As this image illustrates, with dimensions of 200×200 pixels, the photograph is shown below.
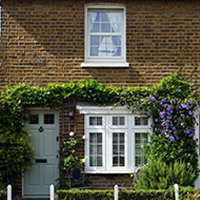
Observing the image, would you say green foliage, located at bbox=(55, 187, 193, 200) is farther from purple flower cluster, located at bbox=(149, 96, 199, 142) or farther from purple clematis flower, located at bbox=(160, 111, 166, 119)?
purple clematis flower, located at bbox=(160, 111, 166, 119)

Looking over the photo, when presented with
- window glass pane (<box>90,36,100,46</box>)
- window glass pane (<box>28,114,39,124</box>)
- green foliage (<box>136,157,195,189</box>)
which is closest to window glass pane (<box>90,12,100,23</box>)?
window glass pane (<box>90,36,100,46</box>)

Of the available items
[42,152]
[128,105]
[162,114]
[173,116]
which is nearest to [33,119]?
[42,152]

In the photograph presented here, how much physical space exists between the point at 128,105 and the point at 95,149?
1.46m

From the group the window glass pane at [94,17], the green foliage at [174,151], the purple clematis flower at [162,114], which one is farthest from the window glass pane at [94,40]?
the green foliage at [174,151]

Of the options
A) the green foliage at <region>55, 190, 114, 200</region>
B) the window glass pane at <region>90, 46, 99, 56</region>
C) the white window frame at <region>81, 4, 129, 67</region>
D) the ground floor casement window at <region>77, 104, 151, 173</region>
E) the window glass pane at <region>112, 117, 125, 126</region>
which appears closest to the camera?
the green foliage at <region>55, 190, 114, 200</region>

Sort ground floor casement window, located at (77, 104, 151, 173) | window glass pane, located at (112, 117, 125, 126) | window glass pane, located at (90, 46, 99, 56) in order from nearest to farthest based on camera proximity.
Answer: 1. ground floor casement window, located at (77, 104, 151, 173)
2. window glass pane, located at (112, 117, 125, 126)
3. window glass pane, located at (90, 46, 99, 56)

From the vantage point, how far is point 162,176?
10.2m

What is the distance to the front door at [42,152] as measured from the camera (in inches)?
443

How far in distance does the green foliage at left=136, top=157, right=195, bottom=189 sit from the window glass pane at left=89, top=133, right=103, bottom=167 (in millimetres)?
1269

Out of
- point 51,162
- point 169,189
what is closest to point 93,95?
point 51,162

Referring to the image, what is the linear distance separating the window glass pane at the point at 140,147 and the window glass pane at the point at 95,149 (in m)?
0.95

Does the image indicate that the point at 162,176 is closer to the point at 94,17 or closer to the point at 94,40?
the point at 94,40

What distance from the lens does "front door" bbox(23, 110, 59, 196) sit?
1125 cm

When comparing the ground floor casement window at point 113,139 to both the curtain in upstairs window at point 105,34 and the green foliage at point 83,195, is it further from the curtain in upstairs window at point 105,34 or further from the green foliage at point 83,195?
the green foliage at point 83,195
